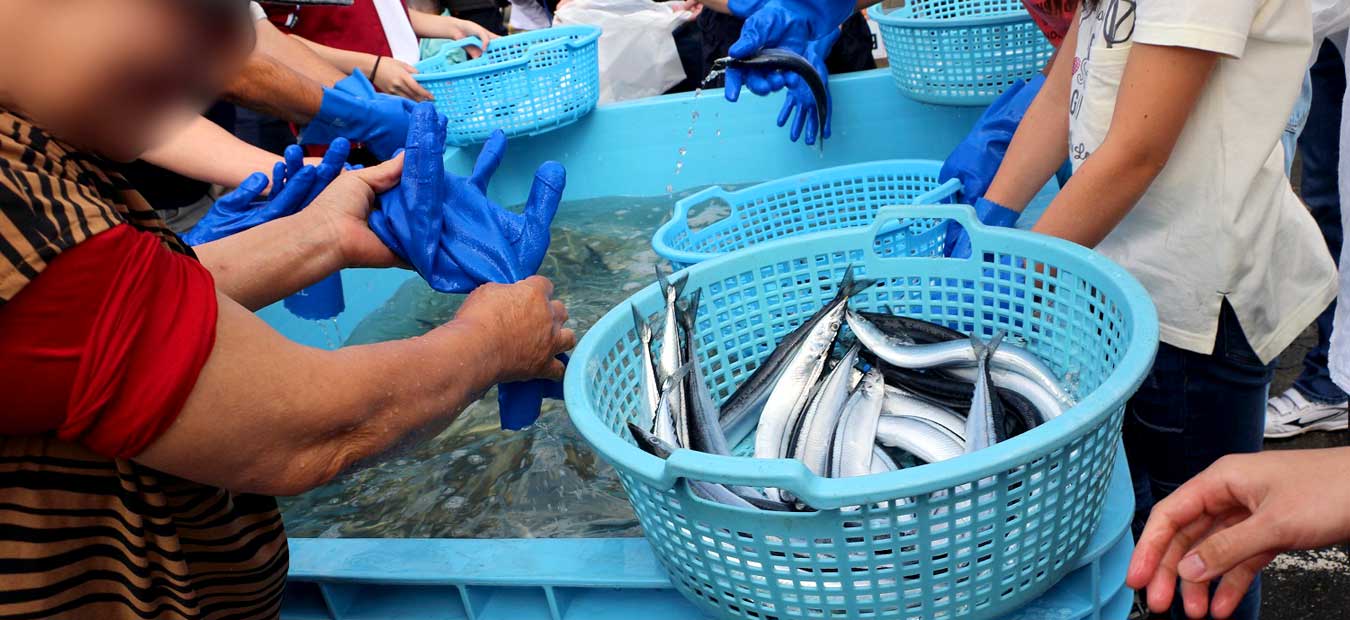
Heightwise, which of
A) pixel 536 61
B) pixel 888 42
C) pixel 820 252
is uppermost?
pixel 820 252

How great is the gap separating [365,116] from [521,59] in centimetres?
126

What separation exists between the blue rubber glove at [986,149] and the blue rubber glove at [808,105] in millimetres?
860

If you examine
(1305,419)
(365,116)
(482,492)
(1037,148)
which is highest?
(1037,148)

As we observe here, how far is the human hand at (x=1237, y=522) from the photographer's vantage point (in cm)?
109

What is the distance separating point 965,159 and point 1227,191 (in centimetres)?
92

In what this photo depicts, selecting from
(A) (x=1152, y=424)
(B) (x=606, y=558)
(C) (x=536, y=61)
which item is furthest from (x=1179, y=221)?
(C) (x=536, y=61)

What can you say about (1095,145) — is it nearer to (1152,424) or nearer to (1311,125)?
(1152,424)

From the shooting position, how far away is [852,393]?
1.71m

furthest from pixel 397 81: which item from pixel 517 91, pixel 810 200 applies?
pixel 810 200

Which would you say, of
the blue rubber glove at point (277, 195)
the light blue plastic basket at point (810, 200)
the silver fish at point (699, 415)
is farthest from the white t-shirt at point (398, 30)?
the silver fish at point (699, 415)

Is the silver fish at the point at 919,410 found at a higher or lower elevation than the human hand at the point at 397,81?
higher

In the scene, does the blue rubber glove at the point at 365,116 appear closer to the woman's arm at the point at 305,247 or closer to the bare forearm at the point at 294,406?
the woman's arm at the point at 305,247

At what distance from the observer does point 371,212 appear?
2.12 m

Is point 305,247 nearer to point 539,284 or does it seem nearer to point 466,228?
point 466,228
